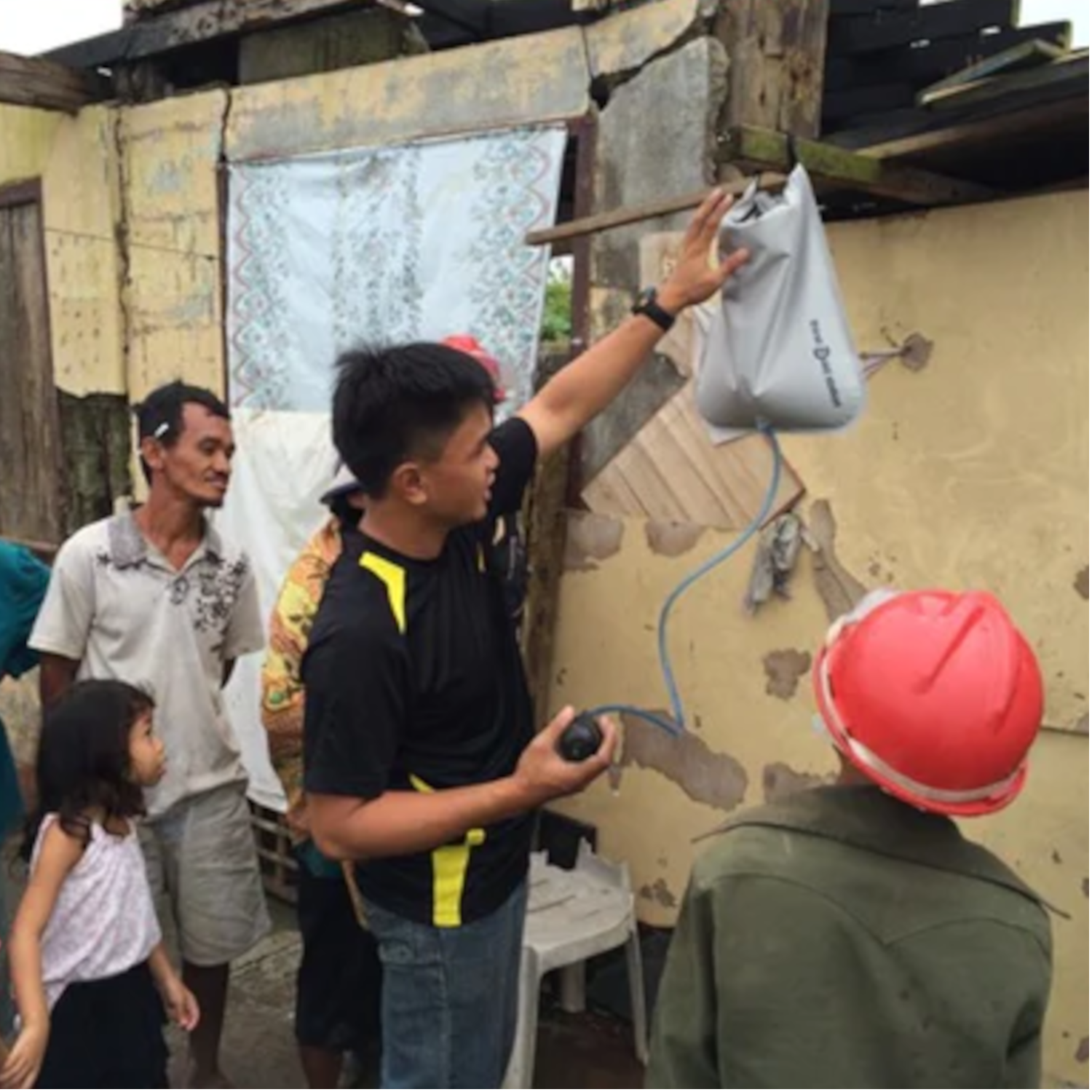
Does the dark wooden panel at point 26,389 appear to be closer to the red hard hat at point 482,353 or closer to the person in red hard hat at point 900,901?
the red hard hat at point 482,353

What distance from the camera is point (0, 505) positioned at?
585 cm

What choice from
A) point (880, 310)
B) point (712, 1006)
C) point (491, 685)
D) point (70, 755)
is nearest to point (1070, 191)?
point (880, 310)

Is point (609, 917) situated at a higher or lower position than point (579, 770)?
lower

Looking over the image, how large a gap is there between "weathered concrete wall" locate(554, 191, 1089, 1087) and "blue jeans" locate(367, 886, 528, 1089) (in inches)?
55.9

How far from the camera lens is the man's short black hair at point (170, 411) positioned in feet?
9.69

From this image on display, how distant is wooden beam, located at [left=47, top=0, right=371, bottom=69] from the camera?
14.5ft

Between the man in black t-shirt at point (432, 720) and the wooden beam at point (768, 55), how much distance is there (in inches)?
49.1

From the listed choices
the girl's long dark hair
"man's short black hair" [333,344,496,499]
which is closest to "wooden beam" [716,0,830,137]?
"man's short black hair" [333,344,496,499]

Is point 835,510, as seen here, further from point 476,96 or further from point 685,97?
point 476,96

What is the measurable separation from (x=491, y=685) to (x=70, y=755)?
3.52 feet

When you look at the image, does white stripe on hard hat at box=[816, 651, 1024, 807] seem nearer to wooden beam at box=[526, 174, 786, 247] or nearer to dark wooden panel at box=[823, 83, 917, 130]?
wooden beam at box=[526, 174, 786, 247]

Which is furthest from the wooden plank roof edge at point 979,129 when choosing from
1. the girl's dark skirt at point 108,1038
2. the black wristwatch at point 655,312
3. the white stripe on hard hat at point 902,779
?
the girl's dark skirt at point 108,1038

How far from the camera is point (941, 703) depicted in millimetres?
1293


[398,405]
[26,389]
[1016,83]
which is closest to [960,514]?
[1016,83]
